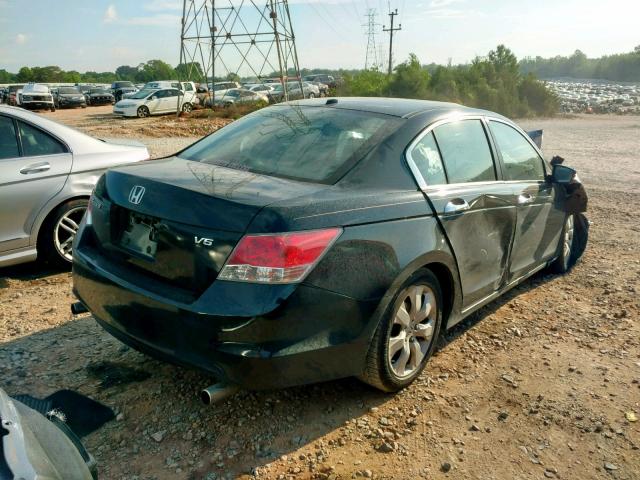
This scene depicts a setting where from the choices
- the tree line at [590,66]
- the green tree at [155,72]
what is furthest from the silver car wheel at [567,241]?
the green tree at [155,72]

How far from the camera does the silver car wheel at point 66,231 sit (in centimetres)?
504

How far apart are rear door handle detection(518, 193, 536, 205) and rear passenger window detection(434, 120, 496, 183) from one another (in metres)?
0.35

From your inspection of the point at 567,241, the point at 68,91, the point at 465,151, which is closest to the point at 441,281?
the point at 465,151

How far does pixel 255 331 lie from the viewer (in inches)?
98.3

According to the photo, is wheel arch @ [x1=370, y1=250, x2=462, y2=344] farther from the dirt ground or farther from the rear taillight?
the rear taillight

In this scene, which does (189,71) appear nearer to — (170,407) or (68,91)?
(68,91)

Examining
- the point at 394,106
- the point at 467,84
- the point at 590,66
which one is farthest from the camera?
the point at 590,66

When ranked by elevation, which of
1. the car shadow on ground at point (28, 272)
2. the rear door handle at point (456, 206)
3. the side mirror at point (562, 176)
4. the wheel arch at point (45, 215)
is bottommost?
the car shadow on ground at point (28, 272)

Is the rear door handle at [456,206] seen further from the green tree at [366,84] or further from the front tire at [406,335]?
the green tree at [366,84]

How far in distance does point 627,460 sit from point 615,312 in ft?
6.67

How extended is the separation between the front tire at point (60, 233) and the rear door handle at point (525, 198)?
3751mm

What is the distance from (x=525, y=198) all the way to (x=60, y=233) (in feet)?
13.1

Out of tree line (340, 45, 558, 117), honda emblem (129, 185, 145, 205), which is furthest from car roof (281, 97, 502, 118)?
tree line (340, 45, 558, 117)

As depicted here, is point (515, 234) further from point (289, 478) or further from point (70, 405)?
point (70, 405)
